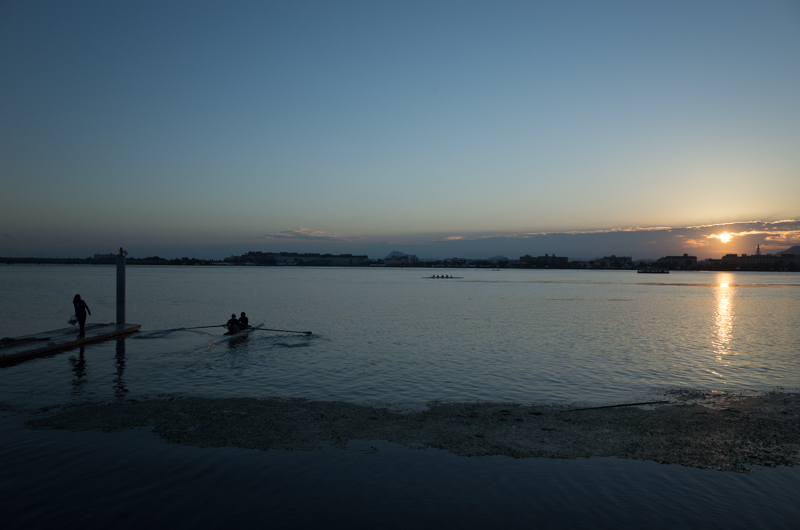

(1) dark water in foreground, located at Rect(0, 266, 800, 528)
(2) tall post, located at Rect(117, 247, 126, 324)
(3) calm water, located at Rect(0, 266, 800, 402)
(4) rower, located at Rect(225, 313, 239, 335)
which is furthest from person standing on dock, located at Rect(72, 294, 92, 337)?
(4) rower, located at Rect(225, 313, 239, 335)

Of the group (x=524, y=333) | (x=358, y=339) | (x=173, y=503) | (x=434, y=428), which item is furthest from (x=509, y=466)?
(x=524, y=333)

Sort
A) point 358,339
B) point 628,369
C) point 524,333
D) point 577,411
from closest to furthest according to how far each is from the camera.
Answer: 1. point 577,411
2. point 628,369
3. point 358,339
4. point 524,333

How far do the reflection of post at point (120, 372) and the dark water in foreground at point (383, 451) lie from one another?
143 mm

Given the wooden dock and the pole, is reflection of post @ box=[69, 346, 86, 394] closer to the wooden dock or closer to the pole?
the wooden dock

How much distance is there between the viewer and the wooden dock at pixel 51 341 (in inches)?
850

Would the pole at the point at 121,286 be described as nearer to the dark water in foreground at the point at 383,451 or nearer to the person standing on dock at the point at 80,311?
the dark water in foreground at the point at 383,451

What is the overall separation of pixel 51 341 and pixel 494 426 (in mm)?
23578

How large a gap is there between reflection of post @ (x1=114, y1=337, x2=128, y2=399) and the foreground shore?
74.3 inches

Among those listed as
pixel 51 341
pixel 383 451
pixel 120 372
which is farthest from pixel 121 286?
pixel 383 451

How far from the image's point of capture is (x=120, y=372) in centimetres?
2003

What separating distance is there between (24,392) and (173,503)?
11.4 metres

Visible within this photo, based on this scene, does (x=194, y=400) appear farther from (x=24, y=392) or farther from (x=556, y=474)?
(x=556, y=474)

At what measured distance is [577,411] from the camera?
1428 cm

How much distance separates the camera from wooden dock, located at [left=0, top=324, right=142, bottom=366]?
2159cm
